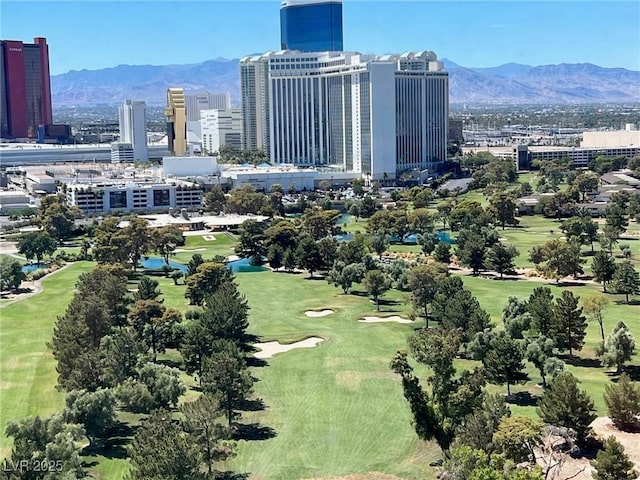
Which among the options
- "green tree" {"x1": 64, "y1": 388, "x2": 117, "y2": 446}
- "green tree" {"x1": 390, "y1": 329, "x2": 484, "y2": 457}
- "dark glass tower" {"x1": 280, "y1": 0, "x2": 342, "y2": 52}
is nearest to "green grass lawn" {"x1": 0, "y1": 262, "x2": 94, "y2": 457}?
"green tree" {"x1": 64, "y1": 388, "x2": 117, "y2": 446}

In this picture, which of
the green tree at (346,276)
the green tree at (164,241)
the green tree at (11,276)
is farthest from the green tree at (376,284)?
the green tree at (11,276)

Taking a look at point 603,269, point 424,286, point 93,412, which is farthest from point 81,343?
point 603,269

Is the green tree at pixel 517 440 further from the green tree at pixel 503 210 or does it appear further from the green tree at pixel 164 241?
the green tree at pixel 503 210

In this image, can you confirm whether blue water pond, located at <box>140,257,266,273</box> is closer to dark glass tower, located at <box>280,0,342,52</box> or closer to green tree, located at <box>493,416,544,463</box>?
green tree, located at <box>493,416,544,463</box>

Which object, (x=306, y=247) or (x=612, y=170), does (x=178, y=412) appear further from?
(x=612, y=170)

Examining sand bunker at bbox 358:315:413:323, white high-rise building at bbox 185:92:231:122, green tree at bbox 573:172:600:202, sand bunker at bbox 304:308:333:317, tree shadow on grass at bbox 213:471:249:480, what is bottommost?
tree shadow on grass at bbox 213:471:249:480

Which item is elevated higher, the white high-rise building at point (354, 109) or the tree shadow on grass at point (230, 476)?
the white high-rise building at point (354, 109)

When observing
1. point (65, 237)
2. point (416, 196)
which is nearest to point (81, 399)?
point (65, 237)
